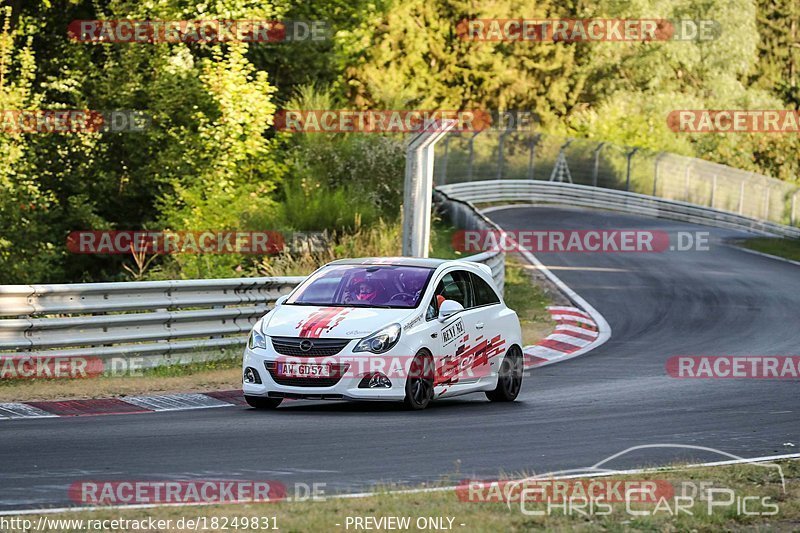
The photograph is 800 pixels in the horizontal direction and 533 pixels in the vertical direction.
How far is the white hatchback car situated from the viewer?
488 inches

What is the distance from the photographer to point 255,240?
86.8ft

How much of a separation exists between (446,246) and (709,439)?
20723 mm

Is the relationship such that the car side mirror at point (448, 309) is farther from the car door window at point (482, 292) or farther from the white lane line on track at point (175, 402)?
the white lane line on track at point (175, 402)

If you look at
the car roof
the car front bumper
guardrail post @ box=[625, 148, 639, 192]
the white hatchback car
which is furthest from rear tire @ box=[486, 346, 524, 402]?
guardrail post @ box=[625, 148, 639, 192]

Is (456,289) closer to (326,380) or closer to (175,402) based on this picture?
(326,380)

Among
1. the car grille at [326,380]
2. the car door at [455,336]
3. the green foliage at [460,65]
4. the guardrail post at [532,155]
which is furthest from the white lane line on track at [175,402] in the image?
the green foliage at [460,65]

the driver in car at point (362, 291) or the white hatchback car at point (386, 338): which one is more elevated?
the driver in car at point (362, 291)

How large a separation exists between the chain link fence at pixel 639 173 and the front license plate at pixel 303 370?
40.5m

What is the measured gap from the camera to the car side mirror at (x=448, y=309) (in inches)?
518

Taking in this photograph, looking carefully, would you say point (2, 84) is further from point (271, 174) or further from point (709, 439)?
point (709, 439)

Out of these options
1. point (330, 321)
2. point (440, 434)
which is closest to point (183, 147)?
point (330, 321)

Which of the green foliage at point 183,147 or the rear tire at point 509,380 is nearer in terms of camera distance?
the rear tire at point 509,380

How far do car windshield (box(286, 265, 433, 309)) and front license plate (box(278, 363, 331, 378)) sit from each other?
1.01 m

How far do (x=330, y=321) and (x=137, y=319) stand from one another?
3570mm
